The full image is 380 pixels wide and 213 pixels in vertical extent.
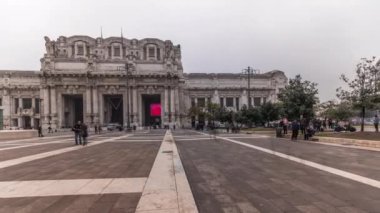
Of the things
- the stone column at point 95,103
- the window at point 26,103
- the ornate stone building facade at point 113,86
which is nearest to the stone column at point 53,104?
the ornate stone building facade at point 113,86

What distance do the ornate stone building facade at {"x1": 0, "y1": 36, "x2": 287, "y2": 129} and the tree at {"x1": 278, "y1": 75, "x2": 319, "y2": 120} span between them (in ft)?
178

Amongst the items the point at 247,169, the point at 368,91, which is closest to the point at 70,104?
the point at 368,91

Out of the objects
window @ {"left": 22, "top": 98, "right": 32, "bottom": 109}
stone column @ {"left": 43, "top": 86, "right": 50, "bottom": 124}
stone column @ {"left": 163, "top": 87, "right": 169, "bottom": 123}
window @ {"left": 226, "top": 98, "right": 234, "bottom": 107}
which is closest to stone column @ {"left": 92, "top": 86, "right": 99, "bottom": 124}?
stone column @ {"left": 43, "top": 86, "right": 50, "bottom": 124}

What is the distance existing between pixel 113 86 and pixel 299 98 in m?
62.0

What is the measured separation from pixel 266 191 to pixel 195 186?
5.58 feet

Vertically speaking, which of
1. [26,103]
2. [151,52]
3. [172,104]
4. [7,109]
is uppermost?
[151,52]

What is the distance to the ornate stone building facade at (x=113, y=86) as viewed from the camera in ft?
276

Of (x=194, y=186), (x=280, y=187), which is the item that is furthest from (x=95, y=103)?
(x=280, y=187)

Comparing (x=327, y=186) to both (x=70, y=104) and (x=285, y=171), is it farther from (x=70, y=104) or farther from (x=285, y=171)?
(x=70, y=104)

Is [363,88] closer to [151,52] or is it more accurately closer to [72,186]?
[72,186]

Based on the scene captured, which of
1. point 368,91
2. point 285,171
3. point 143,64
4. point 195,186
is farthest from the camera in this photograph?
point 143,64

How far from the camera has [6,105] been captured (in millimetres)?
91750

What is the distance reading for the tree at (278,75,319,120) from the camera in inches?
1199

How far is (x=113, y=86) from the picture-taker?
85.6 m
